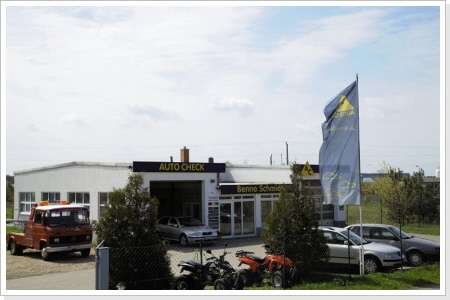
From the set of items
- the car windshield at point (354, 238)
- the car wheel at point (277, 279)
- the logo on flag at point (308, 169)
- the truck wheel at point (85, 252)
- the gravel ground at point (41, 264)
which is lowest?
the gravel ground at point (41, 264)

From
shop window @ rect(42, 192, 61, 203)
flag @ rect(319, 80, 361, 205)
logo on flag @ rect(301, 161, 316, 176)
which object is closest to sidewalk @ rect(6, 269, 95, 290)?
flag @ rect(319, 80, 361, 205)

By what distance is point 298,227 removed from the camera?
15469 mm

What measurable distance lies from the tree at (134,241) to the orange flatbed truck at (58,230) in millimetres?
9577

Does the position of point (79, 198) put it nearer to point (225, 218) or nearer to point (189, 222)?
point (189, 222)

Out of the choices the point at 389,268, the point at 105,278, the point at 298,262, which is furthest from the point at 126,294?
the point at 389,268

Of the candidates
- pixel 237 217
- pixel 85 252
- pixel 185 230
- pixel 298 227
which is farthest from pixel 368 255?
pixel 237 217

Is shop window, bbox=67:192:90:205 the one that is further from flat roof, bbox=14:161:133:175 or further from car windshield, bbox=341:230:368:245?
car windshield, bbox=341:230:368:245

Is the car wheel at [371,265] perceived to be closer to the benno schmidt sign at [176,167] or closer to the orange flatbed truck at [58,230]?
→ the orange flatbed truck at [58,230]

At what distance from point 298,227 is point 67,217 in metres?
10.6

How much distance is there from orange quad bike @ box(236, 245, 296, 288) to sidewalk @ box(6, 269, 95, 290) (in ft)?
14.0

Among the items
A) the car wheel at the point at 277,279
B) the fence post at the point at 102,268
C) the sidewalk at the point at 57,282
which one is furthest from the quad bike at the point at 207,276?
the sidewalk at the point at 57,282

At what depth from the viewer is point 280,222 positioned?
618 inches

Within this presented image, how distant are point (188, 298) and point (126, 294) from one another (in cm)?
131

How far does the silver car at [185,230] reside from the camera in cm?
2556
